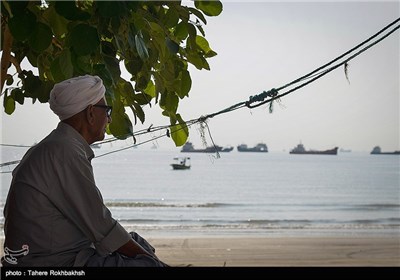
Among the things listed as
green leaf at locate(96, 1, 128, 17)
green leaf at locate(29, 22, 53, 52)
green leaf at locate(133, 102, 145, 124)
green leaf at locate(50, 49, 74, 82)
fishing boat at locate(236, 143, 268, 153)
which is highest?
green leaf at locate(96, 1, 128, 17)

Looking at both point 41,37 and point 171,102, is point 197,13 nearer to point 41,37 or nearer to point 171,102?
point 171,102

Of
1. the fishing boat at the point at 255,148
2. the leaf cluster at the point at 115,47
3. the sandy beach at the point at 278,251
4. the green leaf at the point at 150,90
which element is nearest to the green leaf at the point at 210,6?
the leaf cluster at the point at 115,47

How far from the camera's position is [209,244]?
10656 millimetres

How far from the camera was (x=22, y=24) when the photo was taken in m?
2.02

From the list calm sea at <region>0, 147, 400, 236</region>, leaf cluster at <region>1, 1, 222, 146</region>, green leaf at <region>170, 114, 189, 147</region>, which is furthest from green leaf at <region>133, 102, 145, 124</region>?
calm sea at <region>0, 147, 400, 236</region>

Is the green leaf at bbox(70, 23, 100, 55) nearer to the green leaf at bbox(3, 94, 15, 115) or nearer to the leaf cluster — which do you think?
the leaf cluster

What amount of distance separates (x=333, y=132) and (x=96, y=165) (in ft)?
34.6

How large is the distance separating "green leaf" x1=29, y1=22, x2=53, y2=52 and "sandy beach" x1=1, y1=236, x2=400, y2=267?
6.32 metres

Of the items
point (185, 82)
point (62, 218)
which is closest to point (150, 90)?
point (185, 82)

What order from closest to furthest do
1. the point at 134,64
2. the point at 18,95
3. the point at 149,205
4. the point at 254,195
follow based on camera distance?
1. the point at 134,64
2. the point at 18,95
3. the point at 149,205
4. the point at 254,195

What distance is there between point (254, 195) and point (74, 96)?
20.6 meters

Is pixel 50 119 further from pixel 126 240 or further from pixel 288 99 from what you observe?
pixel 288 99

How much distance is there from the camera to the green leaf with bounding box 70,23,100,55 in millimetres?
2027

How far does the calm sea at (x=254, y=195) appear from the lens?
46.7 ft
